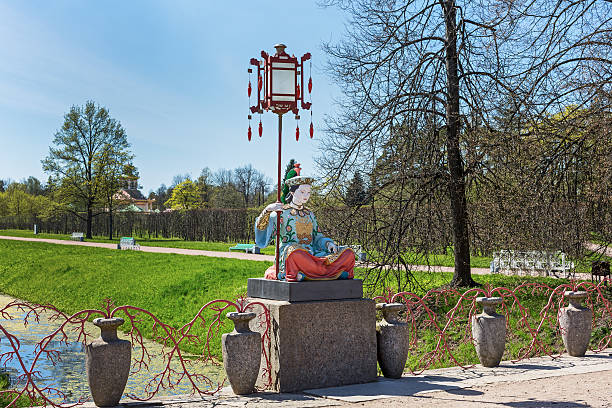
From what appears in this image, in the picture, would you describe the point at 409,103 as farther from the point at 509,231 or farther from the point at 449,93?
the point at 509,231

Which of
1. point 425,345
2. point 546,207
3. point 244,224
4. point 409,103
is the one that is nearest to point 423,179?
point 409,103

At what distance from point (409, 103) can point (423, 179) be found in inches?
64.3

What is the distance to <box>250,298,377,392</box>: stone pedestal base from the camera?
625cm

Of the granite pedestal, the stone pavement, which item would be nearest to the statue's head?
the granite pedestal

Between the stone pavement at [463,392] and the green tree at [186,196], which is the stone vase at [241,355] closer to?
the stone pavement at [463,392]

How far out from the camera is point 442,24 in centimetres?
1407

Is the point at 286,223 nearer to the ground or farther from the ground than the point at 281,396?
farther from the ground

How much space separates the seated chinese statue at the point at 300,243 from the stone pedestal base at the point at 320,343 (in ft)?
1.03

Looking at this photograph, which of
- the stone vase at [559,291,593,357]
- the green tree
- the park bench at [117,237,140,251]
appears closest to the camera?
the stone vase at [559,291,593,357]

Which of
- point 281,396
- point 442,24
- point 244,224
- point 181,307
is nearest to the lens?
point 281,396

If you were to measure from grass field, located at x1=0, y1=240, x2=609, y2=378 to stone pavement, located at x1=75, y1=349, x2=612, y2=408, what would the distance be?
341 cm

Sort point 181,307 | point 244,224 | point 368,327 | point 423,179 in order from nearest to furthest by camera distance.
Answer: point 368,327 → point 423,179 → point 181,307 → point 244,224

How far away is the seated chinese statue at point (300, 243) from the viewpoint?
21.3ft

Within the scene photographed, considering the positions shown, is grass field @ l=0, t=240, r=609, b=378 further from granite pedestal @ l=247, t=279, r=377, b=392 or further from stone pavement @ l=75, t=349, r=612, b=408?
granite pedestal @ l=247, t=279, r=377, b=392
